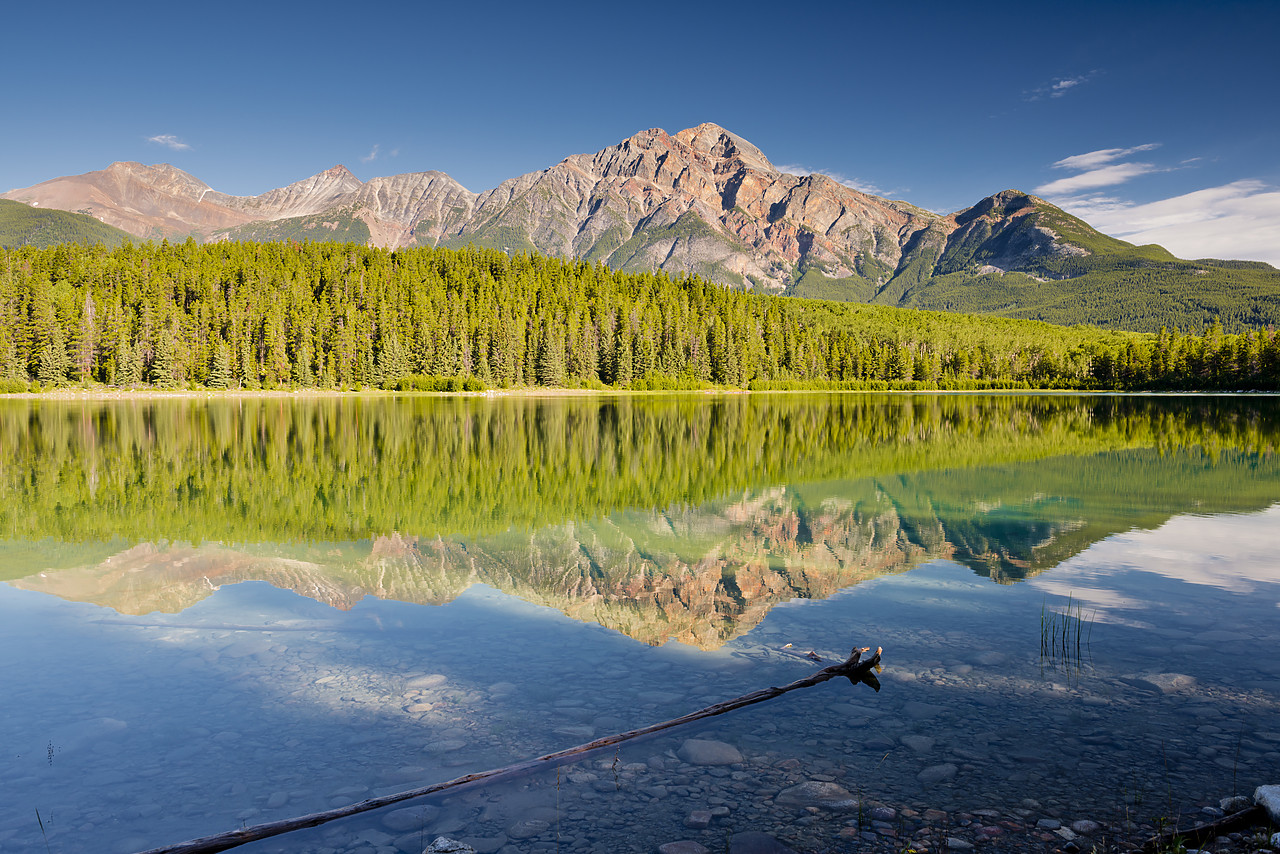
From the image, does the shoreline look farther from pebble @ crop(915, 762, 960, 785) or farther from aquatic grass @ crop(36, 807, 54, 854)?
pebble @ crop(915, 762, 960, 785)

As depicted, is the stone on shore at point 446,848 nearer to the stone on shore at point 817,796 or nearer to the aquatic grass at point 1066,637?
the stone on shore at point 817,796

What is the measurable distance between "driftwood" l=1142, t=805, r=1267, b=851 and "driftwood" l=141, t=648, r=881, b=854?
10.2ft

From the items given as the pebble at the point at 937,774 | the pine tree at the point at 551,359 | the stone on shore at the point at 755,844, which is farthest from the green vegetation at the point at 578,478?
the pine tree at the point at 551,359

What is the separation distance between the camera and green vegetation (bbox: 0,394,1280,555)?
54.7 feet

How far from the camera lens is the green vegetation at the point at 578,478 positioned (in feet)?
54.7

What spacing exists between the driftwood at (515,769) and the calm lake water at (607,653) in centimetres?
11

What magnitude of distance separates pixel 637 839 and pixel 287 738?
3622mm

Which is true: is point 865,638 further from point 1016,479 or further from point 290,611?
point 1016,479

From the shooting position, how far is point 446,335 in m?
118

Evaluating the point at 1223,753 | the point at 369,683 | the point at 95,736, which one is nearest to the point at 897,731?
the point at 1223,753

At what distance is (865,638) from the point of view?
9586mm

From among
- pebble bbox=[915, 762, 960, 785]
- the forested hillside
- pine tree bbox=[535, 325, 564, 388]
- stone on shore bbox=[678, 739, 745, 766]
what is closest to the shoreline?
the forested hillside

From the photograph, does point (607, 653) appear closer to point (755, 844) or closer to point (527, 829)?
point (527, 829)

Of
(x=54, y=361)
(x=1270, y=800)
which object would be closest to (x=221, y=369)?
(x=54, y=361)
